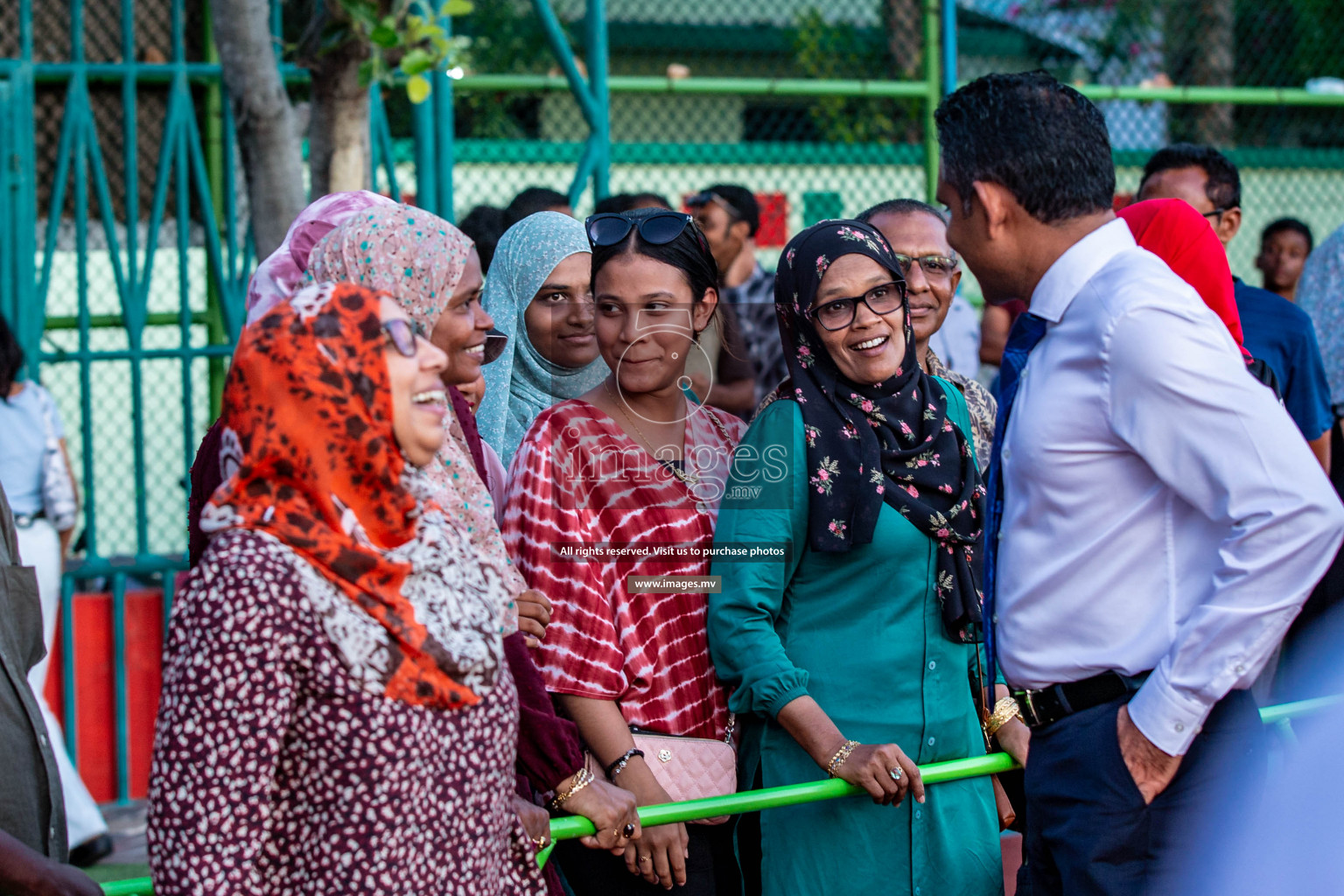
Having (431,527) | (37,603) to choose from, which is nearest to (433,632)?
(431,527)

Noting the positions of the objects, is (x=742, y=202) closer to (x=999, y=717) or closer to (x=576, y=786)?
(x=999, y=717)

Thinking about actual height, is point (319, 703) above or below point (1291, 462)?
below

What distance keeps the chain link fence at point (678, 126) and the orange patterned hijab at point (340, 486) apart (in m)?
3.50

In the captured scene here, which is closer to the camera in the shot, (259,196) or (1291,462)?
(1291,462)

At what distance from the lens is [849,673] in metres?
2.37

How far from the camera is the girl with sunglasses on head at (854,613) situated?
233 centimetres

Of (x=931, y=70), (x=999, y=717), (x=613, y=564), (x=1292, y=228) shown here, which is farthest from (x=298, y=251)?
(x=1292, y=228)

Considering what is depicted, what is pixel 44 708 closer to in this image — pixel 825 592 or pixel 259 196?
pixel 259 196

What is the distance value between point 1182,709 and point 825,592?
2.49 feet

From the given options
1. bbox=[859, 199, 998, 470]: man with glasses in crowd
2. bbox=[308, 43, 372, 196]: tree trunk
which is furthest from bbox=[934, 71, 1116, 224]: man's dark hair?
bbox=[308, 43, 372, 196]: tree trunk

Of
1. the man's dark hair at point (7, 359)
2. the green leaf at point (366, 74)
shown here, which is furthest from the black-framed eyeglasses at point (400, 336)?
the man's dark hair at point (7, 359)

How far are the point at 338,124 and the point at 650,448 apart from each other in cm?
226

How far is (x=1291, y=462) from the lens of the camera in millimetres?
1757

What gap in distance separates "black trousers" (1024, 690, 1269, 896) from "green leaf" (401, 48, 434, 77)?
2.78 metres
